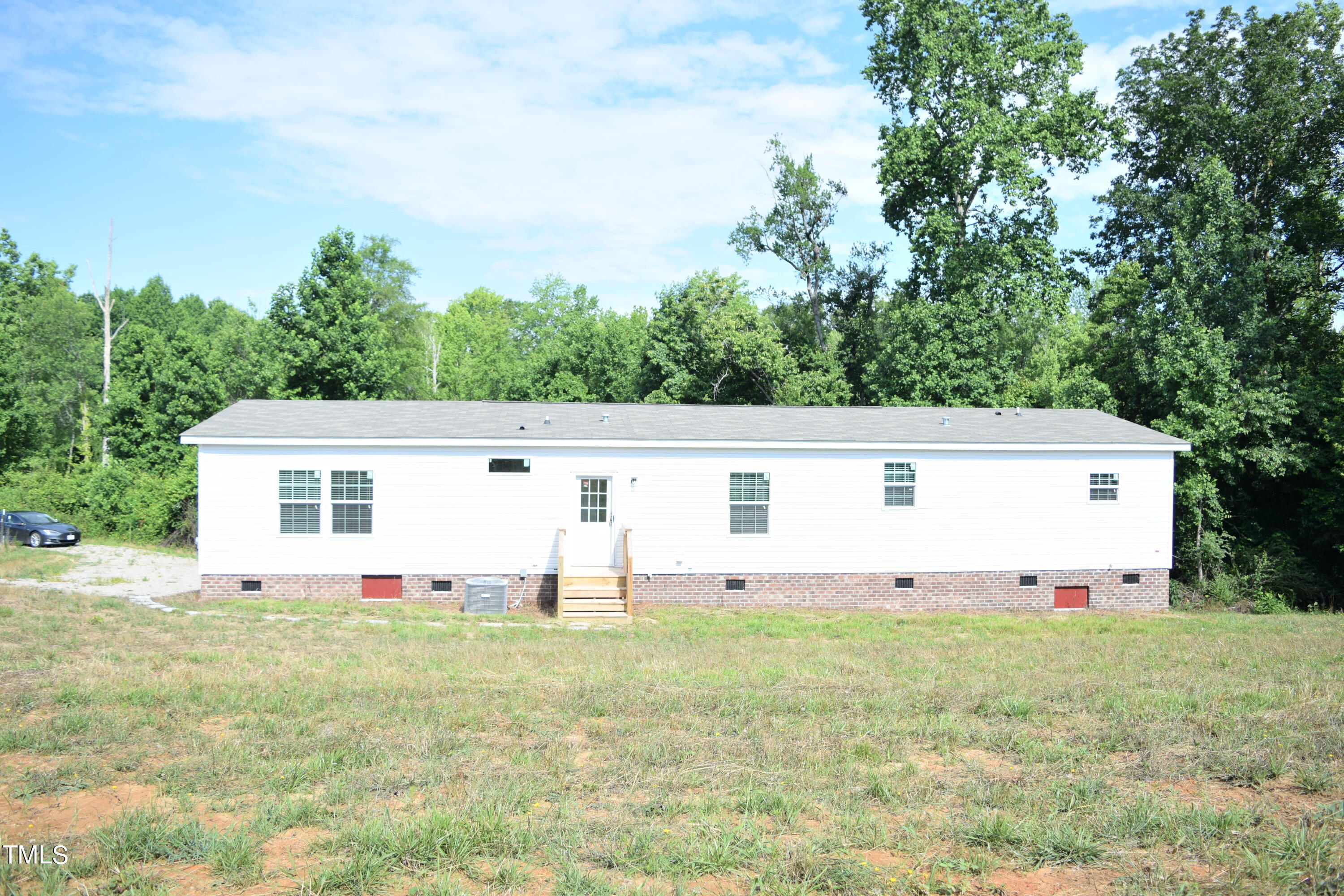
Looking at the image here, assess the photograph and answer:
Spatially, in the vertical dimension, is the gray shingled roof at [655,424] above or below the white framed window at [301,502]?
above

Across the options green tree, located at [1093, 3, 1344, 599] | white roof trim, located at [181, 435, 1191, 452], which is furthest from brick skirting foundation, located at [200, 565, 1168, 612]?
green tree, located at [1093, 3, 1344, 599]

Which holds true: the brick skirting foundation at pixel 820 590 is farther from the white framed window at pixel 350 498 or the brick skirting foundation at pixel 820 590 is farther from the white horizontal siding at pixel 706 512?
the white framed window at pixel 350 498

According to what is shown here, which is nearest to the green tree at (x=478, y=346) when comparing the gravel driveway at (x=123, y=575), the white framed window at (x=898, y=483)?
the gravel driveway at (x=123, y=575)

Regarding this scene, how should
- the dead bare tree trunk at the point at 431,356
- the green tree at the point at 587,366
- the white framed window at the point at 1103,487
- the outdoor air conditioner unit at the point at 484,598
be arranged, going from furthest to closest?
the dead bare tree trunk at the point at 431,356, the green tree at the point at 587,366, the white framed window at the point at 1103,487, the outdoor air conditioner unit at the point at 484,598

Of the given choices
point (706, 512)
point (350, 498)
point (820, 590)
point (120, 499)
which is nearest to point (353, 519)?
point (350, 498)

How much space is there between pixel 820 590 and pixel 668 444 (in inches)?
176

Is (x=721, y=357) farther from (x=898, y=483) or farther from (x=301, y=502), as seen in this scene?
(x=301, y=502)

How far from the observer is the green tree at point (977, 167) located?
28.3 metres

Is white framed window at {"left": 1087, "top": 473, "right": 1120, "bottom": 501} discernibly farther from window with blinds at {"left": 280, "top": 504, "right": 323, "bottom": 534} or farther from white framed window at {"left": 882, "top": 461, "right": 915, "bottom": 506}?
window with blinds at {"left": 280, "top": 504, "right": 323, "bottom": 534}

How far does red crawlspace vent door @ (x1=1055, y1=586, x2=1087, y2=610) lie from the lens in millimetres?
19469

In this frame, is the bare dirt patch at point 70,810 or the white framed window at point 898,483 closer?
the bare dirt patch at point 70,810

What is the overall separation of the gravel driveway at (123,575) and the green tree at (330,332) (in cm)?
720

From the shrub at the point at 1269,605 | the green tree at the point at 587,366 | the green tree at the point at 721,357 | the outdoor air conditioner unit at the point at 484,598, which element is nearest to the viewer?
the outdoor air conditioner unit at the point at 484,598

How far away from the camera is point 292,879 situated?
536cm
